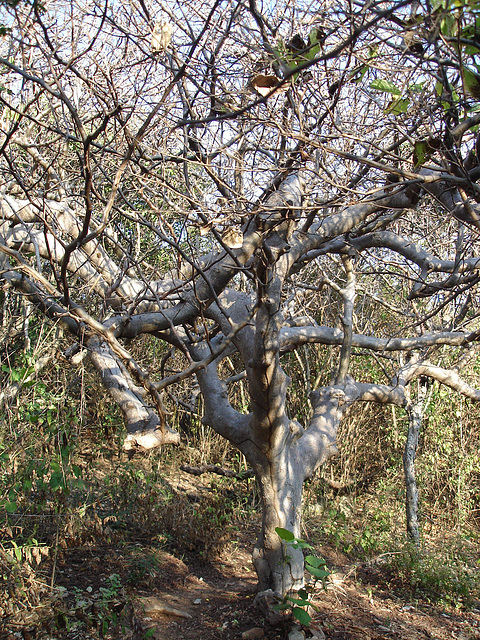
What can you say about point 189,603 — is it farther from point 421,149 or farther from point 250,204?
point 421,149

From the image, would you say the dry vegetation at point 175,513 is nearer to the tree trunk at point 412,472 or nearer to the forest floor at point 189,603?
the forest floor at point 189,603

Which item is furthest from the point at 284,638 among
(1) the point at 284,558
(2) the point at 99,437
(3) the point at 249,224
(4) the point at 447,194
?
(2) the point at 99,437

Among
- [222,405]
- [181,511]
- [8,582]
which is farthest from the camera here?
[181,511]

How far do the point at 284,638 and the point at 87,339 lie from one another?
229cm

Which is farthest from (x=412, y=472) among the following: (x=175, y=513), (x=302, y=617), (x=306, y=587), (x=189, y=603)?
(x=302, y=617)

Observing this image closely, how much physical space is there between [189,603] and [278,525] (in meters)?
1.21

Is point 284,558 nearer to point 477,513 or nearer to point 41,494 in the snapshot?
point 41,494

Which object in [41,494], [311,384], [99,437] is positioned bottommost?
[41,494]

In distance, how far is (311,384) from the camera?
7.87 metres

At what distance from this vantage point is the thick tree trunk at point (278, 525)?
3768mm

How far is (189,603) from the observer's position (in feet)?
14.3

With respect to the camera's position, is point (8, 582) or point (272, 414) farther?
point (272, 414)

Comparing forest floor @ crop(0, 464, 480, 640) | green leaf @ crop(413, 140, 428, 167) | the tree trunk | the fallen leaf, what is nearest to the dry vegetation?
forest floor @ crop(0, 464, 480, 640)

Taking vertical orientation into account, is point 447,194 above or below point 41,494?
above
